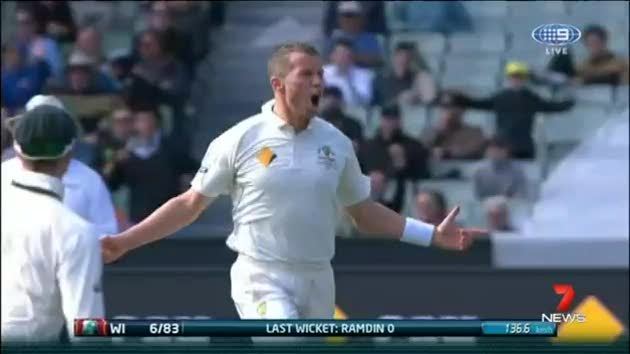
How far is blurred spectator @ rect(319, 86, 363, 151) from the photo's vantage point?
8.68 meters

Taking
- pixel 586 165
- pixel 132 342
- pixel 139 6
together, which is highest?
pixel 139 6

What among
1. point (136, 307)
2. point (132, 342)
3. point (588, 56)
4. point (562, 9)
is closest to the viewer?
point (132, 342)

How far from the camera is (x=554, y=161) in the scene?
943 cm

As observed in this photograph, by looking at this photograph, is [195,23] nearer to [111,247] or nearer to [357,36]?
[357,36]

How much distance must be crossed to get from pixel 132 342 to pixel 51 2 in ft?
14.8

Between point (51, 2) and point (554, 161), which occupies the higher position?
point (51, 2)

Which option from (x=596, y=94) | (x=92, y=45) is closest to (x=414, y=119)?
(x=596, y=94)

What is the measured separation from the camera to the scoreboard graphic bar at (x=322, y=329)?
18.2ft

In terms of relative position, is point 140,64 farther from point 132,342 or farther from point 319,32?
point 132,342

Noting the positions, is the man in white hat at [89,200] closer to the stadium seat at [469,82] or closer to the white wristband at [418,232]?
the white wristband at [418,232]

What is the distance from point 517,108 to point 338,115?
1.01m

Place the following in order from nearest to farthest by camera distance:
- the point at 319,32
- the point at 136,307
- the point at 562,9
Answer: the point at 562,9 < the point at 319,32 < the point at 136,307

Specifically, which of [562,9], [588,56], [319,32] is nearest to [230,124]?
[319,32]

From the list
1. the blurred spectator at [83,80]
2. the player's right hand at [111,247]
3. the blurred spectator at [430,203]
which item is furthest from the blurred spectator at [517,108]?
the player's right hand at [111,247]
